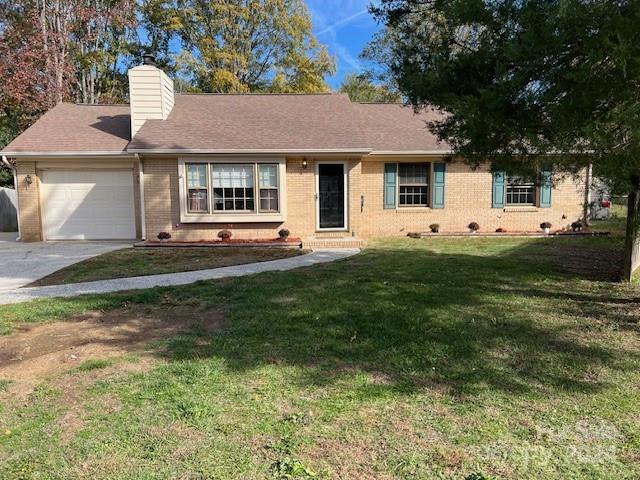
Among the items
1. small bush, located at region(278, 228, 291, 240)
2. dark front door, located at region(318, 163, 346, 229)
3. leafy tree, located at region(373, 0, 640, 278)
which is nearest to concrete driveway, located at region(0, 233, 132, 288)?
small bush, located at region(278, 228, 291, 240)

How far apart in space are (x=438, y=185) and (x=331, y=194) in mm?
3317

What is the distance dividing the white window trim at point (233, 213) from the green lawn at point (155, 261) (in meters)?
1.09

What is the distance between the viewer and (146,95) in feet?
Result: 43.2

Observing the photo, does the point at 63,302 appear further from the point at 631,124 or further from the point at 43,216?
the point at 43,216

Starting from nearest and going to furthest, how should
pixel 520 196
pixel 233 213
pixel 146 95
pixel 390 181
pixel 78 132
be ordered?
pixel 233 213
pixel 146 95
pixel 78 132
pixel 390 181
pixel 520 196

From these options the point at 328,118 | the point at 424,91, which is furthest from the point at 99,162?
the point at 424,91

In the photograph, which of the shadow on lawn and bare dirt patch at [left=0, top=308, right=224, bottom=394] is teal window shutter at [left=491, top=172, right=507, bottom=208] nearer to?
the shadow on lawn

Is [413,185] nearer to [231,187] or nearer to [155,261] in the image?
[231,187]

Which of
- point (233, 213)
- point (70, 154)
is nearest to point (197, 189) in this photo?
point (233, 213)

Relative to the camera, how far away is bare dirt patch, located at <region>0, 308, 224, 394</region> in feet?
13.2

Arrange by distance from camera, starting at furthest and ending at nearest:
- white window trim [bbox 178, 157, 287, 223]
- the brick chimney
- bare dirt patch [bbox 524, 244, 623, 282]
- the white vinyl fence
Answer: the white vinyl fence < the brick chimney < white window trim [bbox 178, 157, 287, 223] < bare dirt patch [bbox 524, 244, 623, 282]

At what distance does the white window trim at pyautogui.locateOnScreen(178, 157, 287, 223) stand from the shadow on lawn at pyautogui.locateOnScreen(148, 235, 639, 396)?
4735mm

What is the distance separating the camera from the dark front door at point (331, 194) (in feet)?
42.1

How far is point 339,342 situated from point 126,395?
6.41 feet
